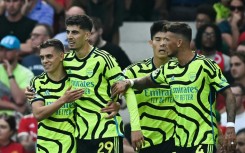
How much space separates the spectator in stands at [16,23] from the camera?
60.5 feet

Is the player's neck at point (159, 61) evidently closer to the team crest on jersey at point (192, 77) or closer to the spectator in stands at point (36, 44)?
the team crest on jersey at point (192, 77)

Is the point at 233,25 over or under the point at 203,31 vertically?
over

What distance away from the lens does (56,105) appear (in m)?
13.5

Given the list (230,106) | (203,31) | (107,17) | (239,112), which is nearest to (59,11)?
(107,17)

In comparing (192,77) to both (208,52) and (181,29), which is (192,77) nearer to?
(181,29)

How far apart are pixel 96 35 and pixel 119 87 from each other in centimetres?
383

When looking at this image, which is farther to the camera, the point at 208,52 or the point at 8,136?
the point at 208,52

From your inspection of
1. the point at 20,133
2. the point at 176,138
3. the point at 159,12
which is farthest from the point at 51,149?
the point at 159,12

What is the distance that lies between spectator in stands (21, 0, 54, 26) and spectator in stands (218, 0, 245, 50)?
2731 millimetres

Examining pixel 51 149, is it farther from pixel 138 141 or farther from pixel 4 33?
pixel 4 33

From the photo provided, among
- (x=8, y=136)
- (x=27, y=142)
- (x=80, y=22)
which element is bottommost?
(x=27, y=142)

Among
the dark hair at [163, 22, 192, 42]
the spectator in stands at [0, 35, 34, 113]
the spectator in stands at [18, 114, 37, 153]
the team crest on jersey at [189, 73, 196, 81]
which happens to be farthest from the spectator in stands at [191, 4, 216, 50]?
the team crest on jersey at [189, 73, 196, 81]

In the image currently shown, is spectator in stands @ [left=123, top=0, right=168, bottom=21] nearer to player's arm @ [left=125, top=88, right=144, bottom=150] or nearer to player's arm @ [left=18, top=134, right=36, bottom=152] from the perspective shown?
player's arm @ [left=18, top=134, right=36, bottom=152]

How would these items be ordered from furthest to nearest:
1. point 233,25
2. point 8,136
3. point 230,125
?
point 233,25
point 8,136
point 230,125
